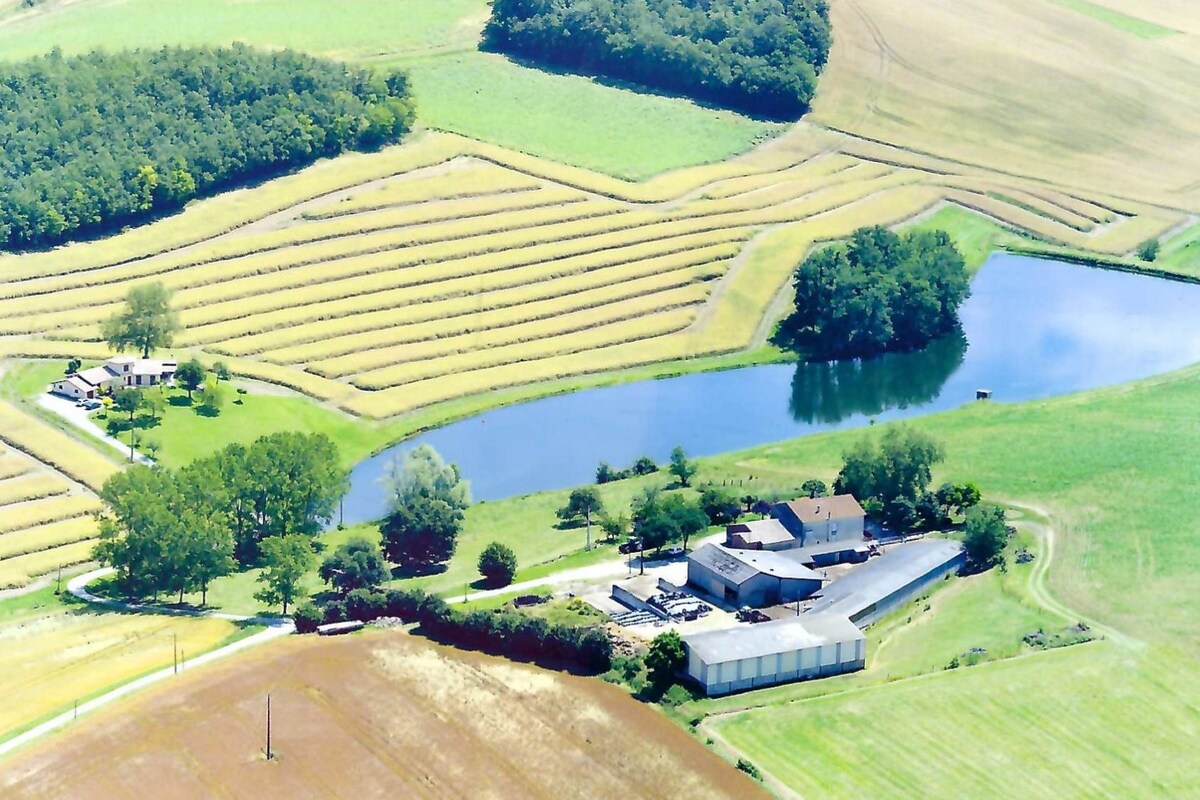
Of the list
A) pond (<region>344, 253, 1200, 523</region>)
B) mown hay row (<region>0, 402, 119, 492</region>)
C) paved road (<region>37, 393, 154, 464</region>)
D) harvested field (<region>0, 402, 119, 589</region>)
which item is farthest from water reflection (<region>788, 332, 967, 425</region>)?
harvested field (<region>0, 402, 119, 589</region>)

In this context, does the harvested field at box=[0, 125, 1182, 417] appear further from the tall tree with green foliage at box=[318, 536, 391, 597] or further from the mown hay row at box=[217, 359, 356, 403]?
the tall tree with green foliage at box=[318, 536, 391, 597]

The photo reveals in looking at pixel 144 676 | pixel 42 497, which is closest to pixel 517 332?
pixel 42 497

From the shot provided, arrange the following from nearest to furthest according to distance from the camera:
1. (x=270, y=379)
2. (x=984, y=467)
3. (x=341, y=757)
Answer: (x=341, y=757) → (x=984, y=467) → (x=270, y=379)

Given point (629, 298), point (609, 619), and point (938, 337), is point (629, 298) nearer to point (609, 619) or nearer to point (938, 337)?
point (938, 337)

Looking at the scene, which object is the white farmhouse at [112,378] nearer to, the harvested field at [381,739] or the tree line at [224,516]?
the tree line at [224,516]

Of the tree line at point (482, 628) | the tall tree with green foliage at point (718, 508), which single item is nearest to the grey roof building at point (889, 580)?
the tall tree with green foliage at point (718, 508)

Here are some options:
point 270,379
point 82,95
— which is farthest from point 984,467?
point 82,95

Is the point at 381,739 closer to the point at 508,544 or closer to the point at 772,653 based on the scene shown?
the point at 772,653
